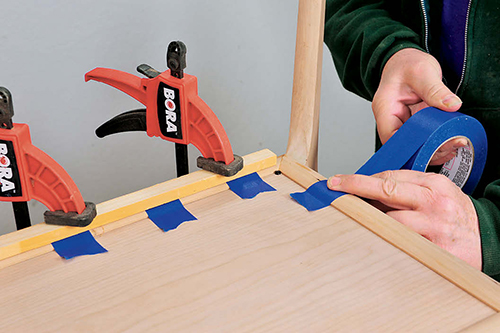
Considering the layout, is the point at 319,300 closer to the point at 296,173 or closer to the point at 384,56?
the point at 296,173

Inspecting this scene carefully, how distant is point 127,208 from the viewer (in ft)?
1.85

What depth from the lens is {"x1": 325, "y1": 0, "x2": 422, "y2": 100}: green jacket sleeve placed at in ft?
2.59

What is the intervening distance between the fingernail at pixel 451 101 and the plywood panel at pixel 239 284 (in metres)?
0.20

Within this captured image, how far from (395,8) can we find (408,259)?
1.82 feet

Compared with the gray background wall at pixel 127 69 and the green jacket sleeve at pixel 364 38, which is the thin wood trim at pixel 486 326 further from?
the gray background wall at pixel 127 69

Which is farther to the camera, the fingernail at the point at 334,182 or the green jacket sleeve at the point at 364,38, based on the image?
the green jacket sleeve at the point at 364,38

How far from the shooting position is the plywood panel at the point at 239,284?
0.42 metres

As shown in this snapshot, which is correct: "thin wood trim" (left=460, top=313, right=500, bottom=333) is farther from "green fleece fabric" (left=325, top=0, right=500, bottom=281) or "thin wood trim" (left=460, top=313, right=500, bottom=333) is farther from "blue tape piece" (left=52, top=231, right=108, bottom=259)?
"blue tape piece" (left=52, top=231, right=108, bottom=259)

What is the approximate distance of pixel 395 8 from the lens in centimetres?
88

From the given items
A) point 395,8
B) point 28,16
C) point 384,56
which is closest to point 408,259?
point 384,56

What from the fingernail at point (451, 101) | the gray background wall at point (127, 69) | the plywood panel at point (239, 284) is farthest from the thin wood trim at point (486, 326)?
the gray background wall at point (127, 69)

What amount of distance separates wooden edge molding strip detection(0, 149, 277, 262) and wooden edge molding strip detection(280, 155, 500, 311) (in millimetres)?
84

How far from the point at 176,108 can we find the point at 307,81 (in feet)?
0.64

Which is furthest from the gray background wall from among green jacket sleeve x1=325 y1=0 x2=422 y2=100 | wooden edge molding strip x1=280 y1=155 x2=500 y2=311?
wooden edge molding strip x1=280 y1=155 x2=500 y2=311
